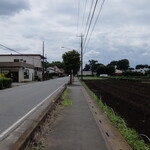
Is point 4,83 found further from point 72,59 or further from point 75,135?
point 75,135

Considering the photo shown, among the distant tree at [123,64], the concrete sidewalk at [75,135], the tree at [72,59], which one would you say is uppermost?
the distant tree at [123,64]

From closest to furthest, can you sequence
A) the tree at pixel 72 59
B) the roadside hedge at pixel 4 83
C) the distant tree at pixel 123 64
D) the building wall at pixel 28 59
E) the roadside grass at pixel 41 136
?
the roadside grass at pixel 41 136 < the roadside hedge at pixel 4 83 < the tree at pixel 72 59 < the building wall at pixel 28 59 < the distant tree at pixel 123 64

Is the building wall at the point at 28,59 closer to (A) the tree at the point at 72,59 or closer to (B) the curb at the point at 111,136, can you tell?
(A) the tree at the point at 72,59

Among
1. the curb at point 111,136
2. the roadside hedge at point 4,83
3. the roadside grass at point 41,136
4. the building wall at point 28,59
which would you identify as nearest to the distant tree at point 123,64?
the building wall at point 28,59

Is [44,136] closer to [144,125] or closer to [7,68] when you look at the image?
[144,125]

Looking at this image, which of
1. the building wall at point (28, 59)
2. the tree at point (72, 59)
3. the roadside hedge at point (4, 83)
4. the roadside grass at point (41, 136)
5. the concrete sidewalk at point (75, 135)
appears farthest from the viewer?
the building wall at point (28, 59)

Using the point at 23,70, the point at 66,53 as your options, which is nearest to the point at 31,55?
the point at 23,70

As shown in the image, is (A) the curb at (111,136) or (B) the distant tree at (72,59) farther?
(B) the distant tree at (72,59)

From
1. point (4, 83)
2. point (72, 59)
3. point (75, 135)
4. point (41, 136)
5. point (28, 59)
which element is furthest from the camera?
point (28, 59)

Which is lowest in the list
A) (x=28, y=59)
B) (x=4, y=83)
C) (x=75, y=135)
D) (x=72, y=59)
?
(x=75, y=135)

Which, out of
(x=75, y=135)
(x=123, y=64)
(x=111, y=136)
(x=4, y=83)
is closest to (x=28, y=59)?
(x=4, y=83)

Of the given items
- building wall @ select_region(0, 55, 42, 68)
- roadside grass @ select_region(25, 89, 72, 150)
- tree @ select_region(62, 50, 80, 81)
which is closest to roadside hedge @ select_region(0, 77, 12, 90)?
tree @ select_region(62, 50, 80, 81)

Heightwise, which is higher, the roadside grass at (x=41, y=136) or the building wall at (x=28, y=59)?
the building wall at (x=28, y=59)

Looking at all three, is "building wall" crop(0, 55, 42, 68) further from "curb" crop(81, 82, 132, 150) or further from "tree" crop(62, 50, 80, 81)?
"curb" crop(81, 82, 132, 150)
